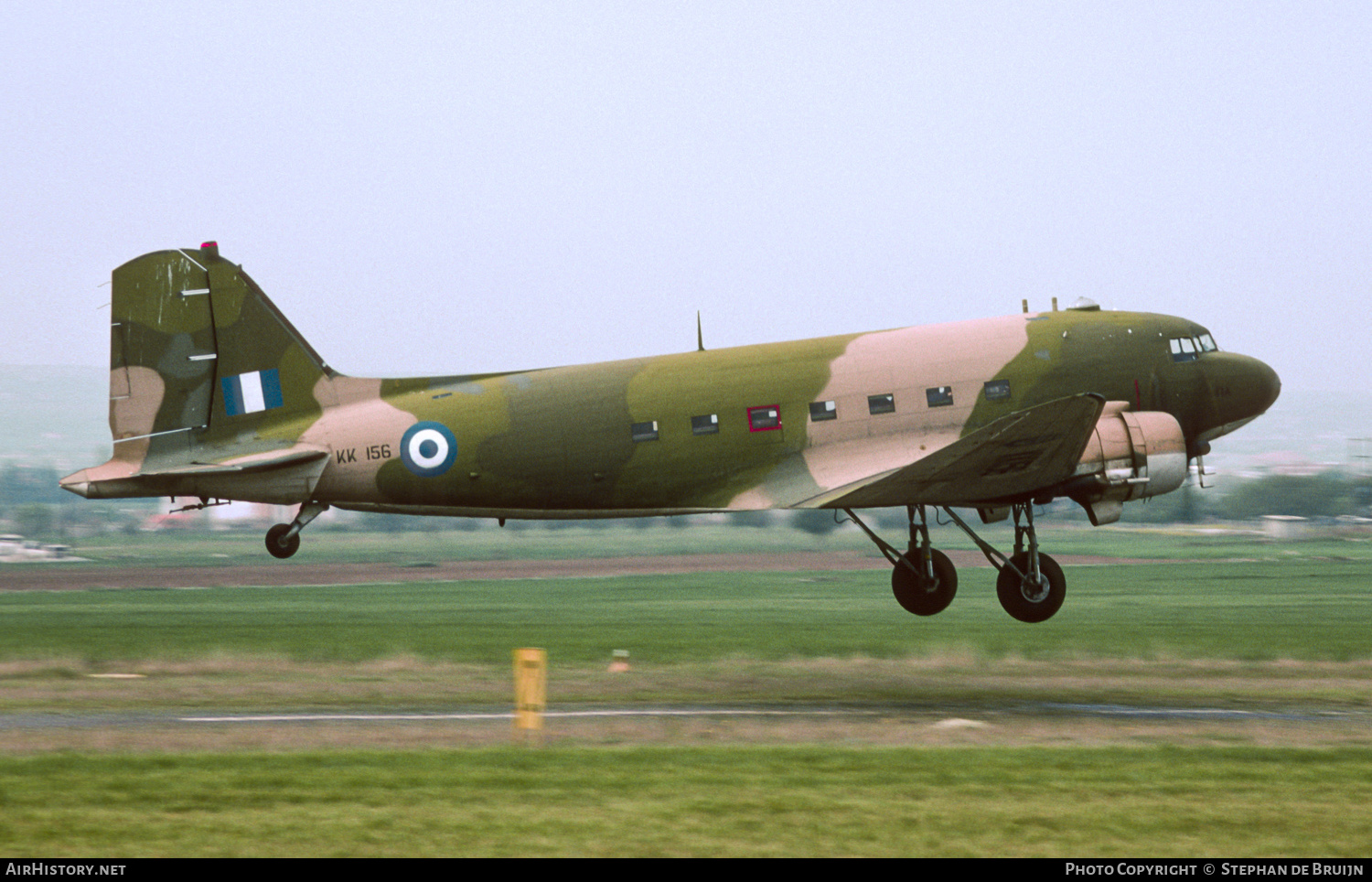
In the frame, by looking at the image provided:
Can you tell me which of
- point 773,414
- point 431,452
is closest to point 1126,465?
point 773,414

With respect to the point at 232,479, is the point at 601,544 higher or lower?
lower

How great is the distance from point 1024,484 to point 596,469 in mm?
9016

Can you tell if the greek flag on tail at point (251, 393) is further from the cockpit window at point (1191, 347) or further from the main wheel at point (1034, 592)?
the cockpit window at point (1191, 347)

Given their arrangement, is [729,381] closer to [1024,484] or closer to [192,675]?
[1024,484]

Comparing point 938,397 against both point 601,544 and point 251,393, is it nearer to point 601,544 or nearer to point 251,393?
point 251,393

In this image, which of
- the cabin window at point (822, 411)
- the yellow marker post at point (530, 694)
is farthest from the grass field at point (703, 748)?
the cabin window at point (822, 411)

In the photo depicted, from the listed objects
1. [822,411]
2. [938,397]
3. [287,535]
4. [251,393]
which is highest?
[251,393]

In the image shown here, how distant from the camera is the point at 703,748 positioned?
70.0ft

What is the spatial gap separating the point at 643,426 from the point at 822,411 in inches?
152

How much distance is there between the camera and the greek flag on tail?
94.4ft

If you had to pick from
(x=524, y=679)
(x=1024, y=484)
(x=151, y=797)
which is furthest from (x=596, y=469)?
(x=151, y=797)

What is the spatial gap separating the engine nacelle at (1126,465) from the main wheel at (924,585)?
449 cm

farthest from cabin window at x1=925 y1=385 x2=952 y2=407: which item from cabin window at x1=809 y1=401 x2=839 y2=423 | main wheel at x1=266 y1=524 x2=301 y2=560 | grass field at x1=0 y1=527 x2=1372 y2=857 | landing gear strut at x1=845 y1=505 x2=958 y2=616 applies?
main wheel at x1=266 y1=524 x2=301 y2=560

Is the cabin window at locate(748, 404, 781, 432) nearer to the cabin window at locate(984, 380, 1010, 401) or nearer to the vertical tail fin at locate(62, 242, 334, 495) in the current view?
the cabin window at locate(984, 380, 1010, 401)
